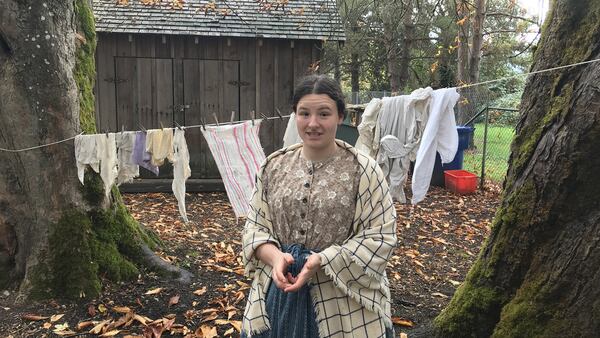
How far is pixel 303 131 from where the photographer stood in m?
2.16

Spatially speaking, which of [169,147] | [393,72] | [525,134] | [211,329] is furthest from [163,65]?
[393,72]

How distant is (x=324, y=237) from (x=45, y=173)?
318cm

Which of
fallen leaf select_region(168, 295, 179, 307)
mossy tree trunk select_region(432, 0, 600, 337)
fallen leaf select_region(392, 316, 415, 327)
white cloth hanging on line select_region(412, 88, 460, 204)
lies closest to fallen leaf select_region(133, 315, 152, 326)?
fallen leaf select_region(168, 295, 179, 307)

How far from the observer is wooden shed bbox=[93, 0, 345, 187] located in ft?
30.2

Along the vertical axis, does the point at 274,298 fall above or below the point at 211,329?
above

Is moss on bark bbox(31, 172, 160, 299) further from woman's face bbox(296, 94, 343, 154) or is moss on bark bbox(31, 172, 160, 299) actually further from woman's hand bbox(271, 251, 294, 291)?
woman's face bbox(296, 94, 343, 154)

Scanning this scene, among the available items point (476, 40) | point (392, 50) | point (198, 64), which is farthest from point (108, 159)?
point (392, 50)

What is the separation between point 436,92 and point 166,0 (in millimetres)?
6655

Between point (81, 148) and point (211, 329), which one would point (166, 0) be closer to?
point (81, 148)

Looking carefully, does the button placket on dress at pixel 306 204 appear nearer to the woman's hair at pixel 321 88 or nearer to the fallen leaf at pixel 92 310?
the woman's hair at pixel 321 88

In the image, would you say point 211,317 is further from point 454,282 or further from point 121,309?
point 454,282

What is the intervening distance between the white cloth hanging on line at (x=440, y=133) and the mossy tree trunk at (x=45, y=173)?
314 centimetres

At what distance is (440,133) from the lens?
4973 mm

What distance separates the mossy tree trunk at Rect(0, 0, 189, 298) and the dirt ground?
24 cm
